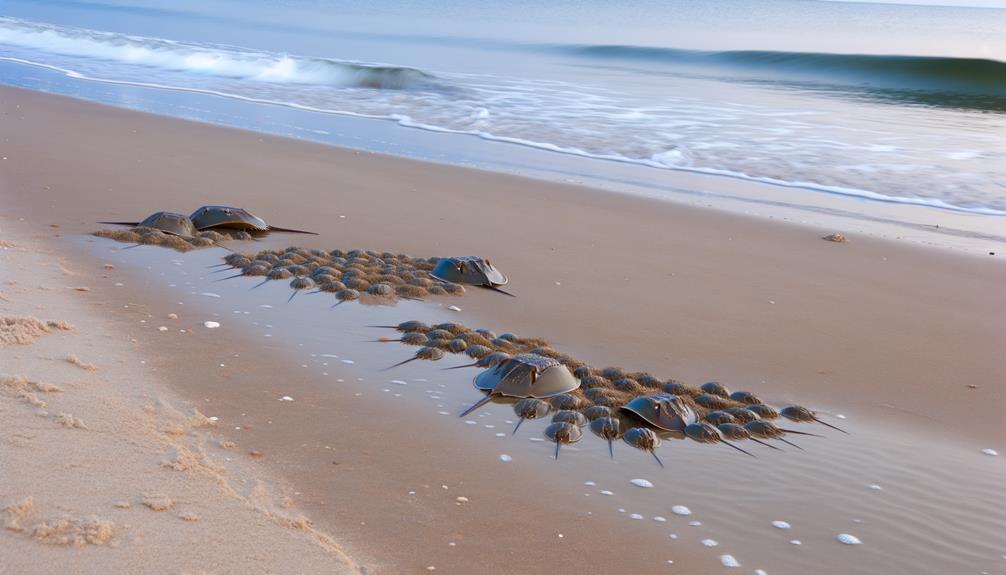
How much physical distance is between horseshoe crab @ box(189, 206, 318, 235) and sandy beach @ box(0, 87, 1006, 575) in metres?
0.47

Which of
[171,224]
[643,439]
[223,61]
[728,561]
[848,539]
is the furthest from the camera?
[223,61]

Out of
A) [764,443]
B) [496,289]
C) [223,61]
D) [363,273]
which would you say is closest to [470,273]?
[496,289]

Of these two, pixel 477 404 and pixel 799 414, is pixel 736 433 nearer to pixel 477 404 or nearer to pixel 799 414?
pixel 799 414

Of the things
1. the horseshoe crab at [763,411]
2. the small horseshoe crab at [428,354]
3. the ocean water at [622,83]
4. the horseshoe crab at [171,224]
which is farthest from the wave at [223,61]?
the horseshoe crab at [763,411]

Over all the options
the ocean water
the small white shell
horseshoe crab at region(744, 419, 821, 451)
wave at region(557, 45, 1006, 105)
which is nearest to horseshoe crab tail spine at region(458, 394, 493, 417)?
horseshoe crab at region(744, 419, 821, 451)

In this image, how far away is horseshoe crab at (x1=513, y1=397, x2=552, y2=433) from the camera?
3.61m

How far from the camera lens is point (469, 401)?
374 centimetres

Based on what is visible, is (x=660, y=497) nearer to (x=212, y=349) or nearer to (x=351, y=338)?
(x=351, y=338)

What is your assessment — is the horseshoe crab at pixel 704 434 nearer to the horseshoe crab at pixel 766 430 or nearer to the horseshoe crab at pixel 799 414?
the horseshoe crab at pixel 766 430

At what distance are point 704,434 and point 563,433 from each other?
567 mm

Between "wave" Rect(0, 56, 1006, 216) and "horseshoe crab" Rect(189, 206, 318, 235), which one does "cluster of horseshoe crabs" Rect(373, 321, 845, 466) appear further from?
"wave" Rect(0, 56, 1006, 216)

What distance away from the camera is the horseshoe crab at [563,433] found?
11.2 ft

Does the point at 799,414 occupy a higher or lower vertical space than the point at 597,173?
lower

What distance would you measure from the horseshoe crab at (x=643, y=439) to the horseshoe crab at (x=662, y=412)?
0.08 metres
